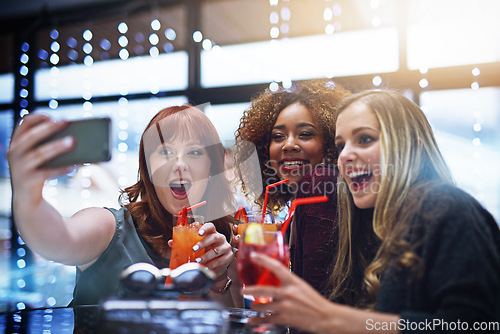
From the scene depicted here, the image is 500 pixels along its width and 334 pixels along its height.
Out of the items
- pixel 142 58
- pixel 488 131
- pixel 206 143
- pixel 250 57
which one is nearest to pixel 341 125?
pixel 206 143

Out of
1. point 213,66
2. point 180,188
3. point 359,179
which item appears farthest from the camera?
point 213,66

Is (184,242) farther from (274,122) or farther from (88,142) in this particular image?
(274,122)

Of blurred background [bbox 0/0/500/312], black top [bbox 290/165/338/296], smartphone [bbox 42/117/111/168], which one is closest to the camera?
smartphone [bbox 42/117/111/168]

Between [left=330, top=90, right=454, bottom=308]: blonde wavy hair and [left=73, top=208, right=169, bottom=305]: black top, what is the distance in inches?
32.7

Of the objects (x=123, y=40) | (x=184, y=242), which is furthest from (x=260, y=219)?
(x=123, y=40)

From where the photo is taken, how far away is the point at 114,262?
65.9 inches

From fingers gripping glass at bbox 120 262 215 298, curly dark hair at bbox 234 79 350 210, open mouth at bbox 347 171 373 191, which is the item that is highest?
curly dark hair at bbox 234 79 350 210

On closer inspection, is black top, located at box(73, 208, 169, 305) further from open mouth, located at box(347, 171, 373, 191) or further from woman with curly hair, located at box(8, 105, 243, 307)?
open mouth, located at box(347, 171, 373, 191)

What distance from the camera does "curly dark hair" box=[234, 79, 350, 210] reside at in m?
2.13

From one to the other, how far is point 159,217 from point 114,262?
274mm

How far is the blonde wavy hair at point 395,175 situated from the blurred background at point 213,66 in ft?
5.22

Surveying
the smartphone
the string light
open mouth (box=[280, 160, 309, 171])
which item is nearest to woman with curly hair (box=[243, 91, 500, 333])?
the smartphone

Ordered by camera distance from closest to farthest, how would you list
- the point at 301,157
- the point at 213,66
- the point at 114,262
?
the point at 114,262, the point at 301,157, the point at 213,66

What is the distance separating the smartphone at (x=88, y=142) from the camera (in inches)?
37.4
